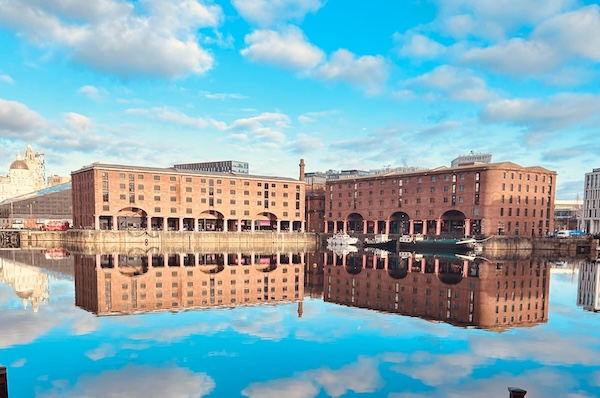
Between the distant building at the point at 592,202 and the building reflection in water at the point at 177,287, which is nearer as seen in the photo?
the building reflection in water at the point at 177,287

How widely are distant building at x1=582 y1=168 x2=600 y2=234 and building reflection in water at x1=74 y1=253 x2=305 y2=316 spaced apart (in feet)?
429

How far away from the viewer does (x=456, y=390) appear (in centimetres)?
1201

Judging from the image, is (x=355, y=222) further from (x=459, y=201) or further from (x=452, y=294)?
(x=452, y=294)

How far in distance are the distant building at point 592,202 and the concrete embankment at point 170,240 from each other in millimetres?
99415

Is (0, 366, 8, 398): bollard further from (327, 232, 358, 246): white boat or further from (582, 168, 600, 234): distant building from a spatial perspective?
(582, 168, 600, 234): distant building

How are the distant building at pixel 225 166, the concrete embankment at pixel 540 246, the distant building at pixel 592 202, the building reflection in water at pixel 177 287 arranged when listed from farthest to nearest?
the distant building at pixel 225 166
the distant building at pixel 592 202
the concrete embankment at pixel 540 246
the building reflection in water at pixel 177 287

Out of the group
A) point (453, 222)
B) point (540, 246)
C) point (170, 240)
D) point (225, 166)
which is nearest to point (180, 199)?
point (170, 240)

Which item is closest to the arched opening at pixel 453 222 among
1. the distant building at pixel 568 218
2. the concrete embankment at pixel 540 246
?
the concrete embankment at pixel 540 246

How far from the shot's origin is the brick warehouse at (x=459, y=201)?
8688cm

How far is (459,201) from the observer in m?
91.2

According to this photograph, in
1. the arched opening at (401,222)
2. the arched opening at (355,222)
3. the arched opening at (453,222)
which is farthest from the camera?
the arched opening at (355,222)

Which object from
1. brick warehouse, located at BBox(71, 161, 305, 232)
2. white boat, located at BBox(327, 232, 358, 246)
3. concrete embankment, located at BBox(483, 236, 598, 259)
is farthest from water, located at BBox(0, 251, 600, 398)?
white boat, located at BBox(327, 232, 358, 246)

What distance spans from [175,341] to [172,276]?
71.5 feet

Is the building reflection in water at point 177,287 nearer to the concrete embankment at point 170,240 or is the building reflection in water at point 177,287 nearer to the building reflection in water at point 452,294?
the building reflection in water at point 452,294
